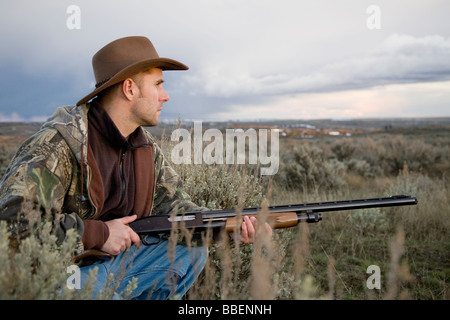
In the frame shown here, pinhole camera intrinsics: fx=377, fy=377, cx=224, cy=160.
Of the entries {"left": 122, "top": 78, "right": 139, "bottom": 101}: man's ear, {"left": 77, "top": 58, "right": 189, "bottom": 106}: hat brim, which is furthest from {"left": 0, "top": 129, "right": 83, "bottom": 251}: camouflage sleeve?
{"left": 122, "top": 78, "right": 139, "bottom": 101}: man's ear

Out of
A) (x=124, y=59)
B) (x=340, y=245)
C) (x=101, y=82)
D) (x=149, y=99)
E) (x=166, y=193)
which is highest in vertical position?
(x=124, y=59)

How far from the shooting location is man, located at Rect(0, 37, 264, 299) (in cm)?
256

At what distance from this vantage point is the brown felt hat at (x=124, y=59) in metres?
3.22

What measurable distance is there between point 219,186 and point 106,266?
8.01ft

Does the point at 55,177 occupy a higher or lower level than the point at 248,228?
higher

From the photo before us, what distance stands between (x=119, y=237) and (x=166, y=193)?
890mm

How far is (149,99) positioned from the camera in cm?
332

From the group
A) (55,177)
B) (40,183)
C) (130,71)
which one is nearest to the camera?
(40,183)

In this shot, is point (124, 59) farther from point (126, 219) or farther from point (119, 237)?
point (119, 237)

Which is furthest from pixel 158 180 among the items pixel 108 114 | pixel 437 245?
pixel 437 245

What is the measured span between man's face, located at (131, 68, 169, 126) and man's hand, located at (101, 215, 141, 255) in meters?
0.89
